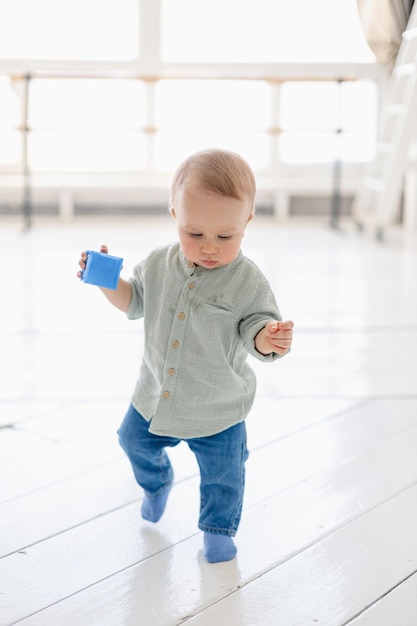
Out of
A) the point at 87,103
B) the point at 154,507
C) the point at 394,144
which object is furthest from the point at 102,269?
the point at 87,103

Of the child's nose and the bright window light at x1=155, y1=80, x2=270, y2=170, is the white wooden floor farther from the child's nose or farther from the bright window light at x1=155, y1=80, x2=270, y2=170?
the bright window light at x1=155, y1=80, x2=270, y2=170

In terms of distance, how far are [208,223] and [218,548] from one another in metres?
0.44

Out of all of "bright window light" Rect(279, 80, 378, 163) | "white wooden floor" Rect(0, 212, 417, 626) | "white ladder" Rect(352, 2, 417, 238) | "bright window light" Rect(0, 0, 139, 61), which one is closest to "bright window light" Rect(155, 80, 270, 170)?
"bright window light" Rect(279, 80, 378, 163)

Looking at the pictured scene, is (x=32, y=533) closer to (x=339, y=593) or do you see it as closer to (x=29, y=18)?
(x=339, y=593)

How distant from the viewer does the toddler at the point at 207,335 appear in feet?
3.66

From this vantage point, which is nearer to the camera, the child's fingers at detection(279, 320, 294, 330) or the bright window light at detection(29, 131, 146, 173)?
the child's fingers at detection(279, 320, 294, 330)

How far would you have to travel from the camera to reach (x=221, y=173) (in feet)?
3.59

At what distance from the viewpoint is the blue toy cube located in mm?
1168

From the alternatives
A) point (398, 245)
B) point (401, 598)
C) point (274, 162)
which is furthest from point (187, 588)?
point (274, 162)

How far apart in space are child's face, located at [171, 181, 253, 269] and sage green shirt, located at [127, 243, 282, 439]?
40 millimetres

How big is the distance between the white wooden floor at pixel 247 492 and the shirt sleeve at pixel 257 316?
0.28m

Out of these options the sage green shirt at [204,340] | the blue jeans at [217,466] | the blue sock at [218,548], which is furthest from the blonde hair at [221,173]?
the blue sock at [218,548]

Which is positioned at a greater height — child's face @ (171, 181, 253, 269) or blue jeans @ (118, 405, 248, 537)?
child's face @ (171, 181, 253, 269)

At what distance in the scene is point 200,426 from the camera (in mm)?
1180
